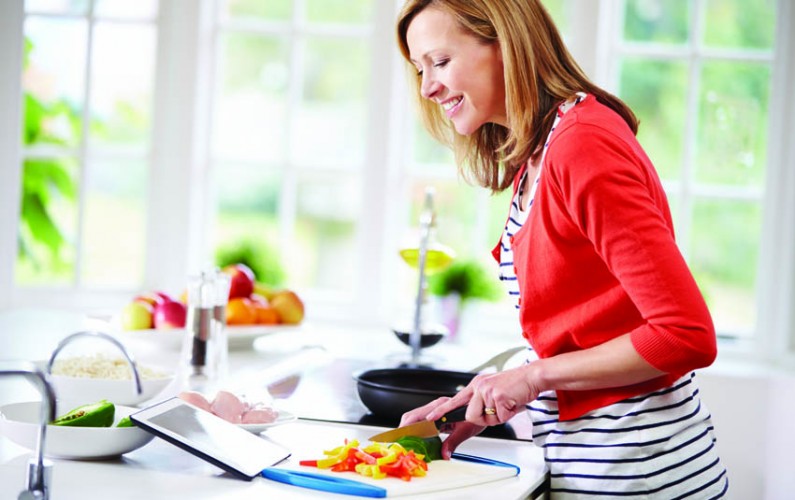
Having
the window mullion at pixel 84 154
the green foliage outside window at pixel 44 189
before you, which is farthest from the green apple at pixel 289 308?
the green foliage outside window at pixel 44 189

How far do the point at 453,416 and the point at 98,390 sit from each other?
0.60 m

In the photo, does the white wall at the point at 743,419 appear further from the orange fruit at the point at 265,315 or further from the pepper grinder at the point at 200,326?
the pepper grinder at the point at 200,326

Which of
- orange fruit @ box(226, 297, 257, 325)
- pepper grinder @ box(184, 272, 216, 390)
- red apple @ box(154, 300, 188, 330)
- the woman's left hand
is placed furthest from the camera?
orange fruit @ box(226, 297, 257, 325)

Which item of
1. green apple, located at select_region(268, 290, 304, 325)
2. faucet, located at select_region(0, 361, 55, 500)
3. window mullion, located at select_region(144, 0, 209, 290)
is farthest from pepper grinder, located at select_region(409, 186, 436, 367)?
faucet, located at select_region(0, 361, 55, 500)

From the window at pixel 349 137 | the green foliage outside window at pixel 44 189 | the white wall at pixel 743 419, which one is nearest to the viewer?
the white wall at pixel 743 419

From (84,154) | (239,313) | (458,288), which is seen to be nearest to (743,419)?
(458,288)

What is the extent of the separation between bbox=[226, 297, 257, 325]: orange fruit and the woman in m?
1.14

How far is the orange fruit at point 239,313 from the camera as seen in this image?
8.64 ft

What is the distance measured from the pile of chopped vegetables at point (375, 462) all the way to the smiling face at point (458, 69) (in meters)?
0.58

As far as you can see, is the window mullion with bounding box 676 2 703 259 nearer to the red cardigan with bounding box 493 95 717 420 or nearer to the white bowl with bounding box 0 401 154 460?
the red cardigan with bounding box 493 95 717 420

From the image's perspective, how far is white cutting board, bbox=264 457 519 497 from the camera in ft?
4.31

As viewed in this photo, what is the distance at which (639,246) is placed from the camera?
1.29m

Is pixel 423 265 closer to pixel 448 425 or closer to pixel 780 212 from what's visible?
pixel 448 425

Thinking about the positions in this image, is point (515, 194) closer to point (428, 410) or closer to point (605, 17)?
point (428, 410)
